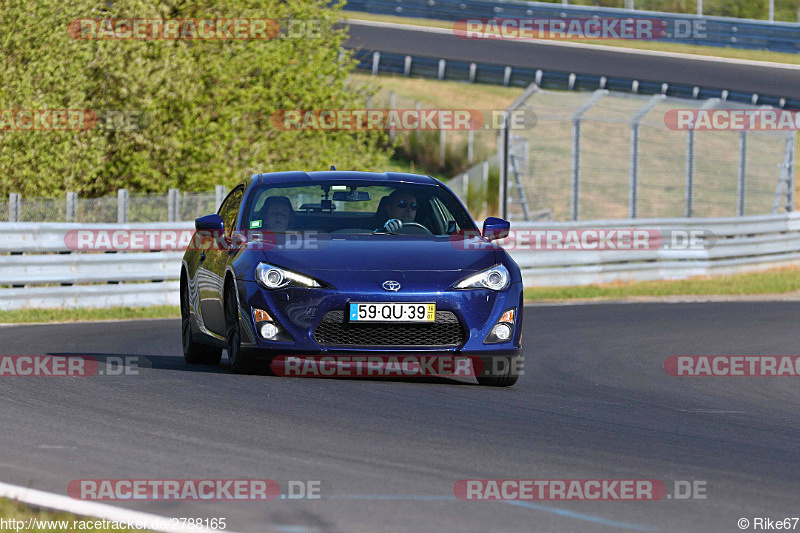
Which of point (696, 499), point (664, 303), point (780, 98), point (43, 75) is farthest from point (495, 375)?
point (780, 98)

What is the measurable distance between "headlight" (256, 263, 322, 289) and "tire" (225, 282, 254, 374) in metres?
0.31

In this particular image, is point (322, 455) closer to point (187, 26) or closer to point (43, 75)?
point (43, 75)

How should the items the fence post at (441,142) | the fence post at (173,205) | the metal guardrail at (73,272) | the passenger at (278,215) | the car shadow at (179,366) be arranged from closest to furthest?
the car shadow at (179,366), the passenger at (278,215), the metal guardrail at (73,272), the fence post at (173,205), the fence post at (441,142)

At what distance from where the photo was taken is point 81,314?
16.9m

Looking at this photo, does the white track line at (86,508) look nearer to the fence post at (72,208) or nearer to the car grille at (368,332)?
the car grille at (368,332)

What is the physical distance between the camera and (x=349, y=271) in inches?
355

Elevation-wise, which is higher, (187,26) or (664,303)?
(187,26)

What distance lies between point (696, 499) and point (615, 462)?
85 centimetres

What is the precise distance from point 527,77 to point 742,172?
13.8 meters

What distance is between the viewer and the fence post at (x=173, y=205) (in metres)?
19.5
